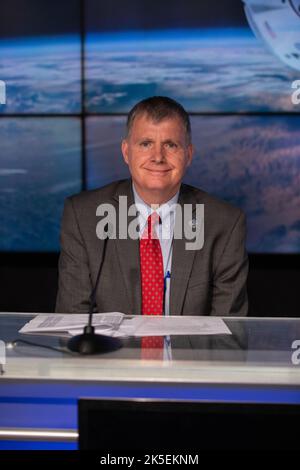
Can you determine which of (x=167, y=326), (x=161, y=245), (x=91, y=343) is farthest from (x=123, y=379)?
(x=161, y=245)

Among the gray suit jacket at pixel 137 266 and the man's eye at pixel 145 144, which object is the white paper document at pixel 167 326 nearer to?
the gray suit jacket at pixel 137 266

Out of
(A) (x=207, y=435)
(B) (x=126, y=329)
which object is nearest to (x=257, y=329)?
(B) (x=126, y=329)

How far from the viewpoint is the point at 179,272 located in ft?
6.15

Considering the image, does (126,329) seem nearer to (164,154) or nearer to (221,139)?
(164,154)

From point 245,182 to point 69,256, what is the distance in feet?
5.79

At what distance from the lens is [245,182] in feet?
11.5

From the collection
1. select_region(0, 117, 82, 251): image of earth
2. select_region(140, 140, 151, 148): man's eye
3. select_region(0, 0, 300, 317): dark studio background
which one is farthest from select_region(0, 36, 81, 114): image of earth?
select_region(140, 140, 151, 148): man's eye

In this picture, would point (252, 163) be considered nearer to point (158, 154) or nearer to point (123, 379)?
point (158, 154)

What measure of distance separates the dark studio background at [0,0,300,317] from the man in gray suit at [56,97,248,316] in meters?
1.52

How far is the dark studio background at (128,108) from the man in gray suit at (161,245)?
152 cm

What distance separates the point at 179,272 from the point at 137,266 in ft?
0.41

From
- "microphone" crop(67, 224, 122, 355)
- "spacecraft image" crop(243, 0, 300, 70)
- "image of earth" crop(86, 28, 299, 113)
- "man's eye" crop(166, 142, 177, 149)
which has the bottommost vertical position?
"microphone" crop(67, 224, 122, 355)

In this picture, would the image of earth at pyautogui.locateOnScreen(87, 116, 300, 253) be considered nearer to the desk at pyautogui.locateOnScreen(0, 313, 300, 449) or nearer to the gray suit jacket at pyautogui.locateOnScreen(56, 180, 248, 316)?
the gray suit jacket at pyautogui.locateOnScreen(56, 180, 248, 316)

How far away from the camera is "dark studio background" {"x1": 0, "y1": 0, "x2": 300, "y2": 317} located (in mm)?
3463
